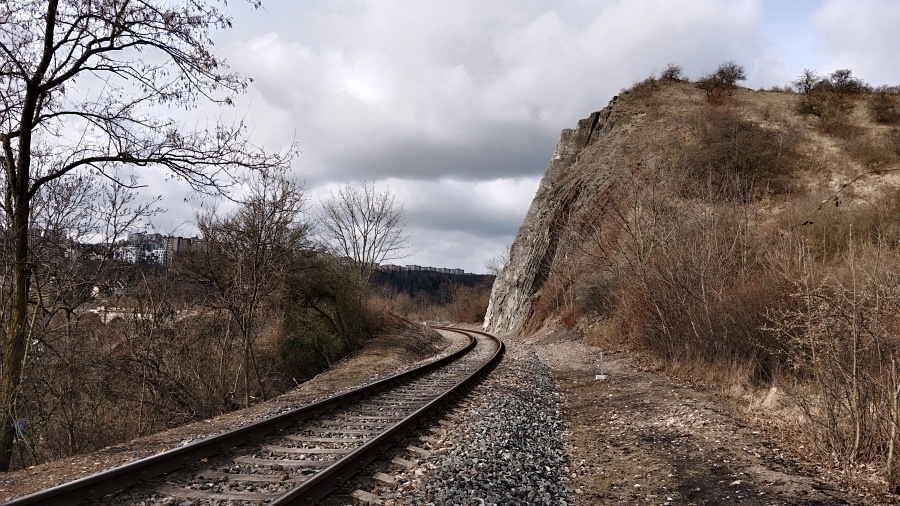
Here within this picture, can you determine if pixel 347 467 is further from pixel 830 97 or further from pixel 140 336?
pixel 830 97

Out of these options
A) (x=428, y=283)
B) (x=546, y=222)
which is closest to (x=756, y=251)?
(x=546, y=222)

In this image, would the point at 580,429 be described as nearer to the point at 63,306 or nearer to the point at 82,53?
the point at 82,53

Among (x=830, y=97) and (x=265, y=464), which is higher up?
(x=830, y=97)

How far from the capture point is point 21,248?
8898 mm

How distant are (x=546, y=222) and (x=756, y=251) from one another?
89.7 feet

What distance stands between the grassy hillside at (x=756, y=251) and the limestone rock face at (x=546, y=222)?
0.81 m

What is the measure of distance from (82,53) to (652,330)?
14.2 metres

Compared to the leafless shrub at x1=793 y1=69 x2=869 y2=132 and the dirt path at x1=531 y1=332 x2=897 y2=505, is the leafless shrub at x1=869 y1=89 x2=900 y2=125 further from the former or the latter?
the dirt path at x1=531 y1=332 x2=897 y2=505

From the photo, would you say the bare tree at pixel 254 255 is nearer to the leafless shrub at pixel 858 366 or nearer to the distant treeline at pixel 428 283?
the leafless shrub at pixel 858 366

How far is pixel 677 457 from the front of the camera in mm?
7184

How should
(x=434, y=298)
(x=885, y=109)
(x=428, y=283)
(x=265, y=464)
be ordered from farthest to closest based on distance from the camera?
1. (x=428, y=283)
2. (x=434, y=298)
3. (x=885, y=109)
4. (x=265, y=464)

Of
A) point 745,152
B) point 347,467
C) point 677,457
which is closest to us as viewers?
point 347,467

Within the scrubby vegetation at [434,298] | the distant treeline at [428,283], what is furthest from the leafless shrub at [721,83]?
the distant treeline at [428,283]

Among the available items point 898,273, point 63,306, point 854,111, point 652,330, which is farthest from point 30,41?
point 854,111
